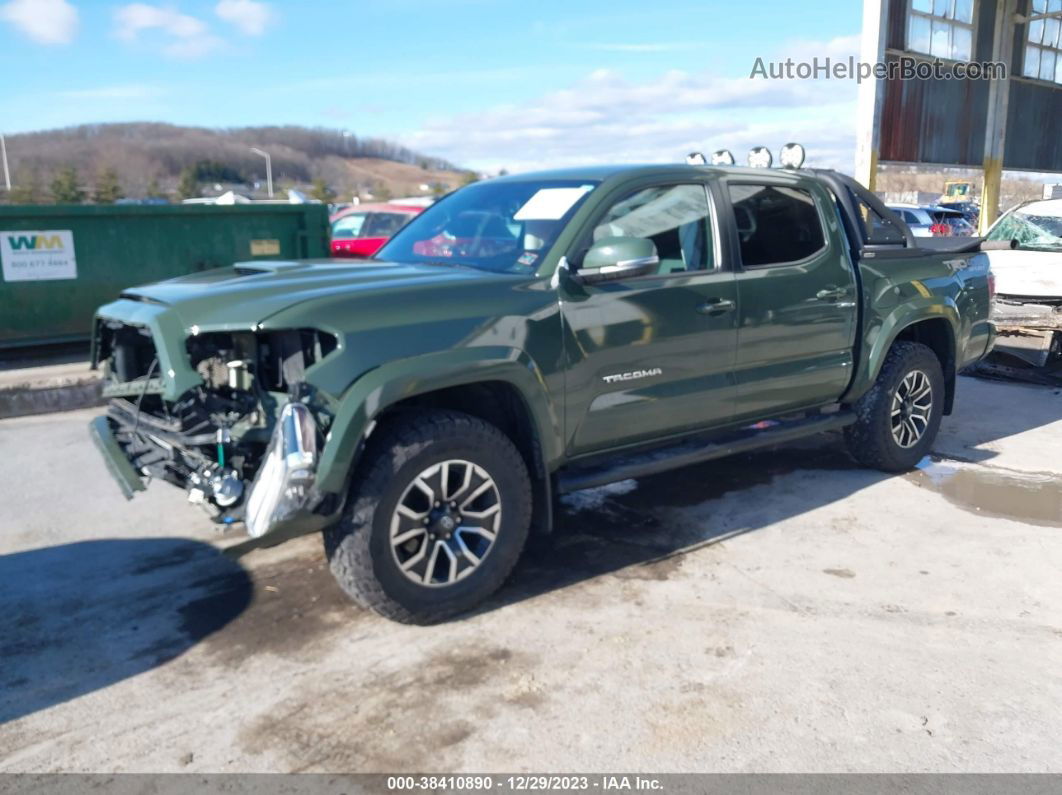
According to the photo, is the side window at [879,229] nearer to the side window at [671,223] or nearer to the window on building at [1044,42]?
the side window at [671,223]

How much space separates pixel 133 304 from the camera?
12.7 ft

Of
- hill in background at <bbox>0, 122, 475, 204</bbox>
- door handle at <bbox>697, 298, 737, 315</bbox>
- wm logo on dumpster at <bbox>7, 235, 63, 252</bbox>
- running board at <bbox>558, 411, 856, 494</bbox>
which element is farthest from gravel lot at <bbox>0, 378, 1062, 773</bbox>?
hill in background at <bbox>0, 122, 475, 204</bbox>

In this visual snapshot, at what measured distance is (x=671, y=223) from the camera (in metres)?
4.54

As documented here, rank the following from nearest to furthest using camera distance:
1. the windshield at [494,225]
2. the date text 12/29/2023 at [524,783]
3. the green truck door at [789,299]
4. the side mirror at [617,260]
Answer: the date text 12/29/2023 at [524,783] → the side mirror at [617,260] → the windshield at [494,225] → the green truck door at [789,299]

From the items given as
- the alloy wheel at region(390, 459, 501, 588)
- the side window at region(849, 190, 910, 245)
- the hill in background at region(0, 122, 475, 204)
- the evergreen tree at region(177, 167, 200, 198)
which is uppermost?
the hill in background at region(0, 122, 475, 204)

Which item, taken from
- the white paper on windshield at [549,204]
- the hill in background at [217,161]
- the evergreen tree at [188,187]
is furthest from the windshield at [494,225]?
the hill in background at [217,161]

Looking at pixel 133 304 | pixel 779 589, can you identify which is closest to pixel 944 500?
pixel 779 589

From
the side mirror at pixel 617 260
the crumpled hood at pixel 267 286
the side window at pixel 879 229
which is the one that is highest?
the side window at pixel 879 229

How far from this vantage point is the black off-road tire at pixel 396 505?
3.50m

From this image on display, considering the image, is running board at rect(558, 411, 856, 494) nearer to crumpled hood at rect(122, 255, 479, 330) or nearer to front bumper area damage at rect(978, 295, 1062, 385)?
crumpled hood at rect(122, 255, 479, 330)

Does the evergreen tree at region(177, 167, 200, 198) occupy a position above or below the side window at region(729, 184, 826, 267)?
above

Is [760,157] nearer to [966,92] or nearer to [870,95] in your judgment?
[870,95]

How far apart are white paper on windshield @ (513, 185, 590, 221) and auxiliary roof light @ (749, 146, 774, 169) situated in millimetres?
1683

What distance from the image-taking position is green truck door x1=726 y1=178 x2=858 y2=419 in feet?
15.6
